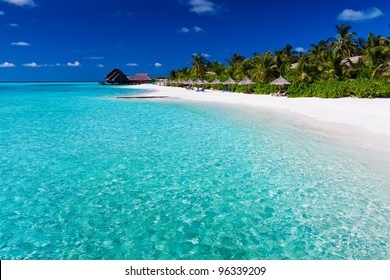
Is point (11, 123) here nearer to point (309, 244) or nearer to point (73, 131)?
point (73, 131)

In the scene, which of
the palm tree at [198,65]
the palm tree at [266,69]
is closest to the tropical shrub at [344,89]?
the palm tree at [266,69]

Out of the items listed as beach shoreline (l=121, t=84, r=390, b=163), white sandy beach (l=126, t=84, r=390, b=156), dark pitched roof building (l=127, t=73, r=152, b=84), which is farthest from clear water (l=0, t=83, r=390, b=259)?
dark pitched roof building (l=127, t=73, r=152, b=84)

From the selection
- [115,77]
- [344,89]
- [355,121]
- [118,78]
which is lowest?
[355,121]

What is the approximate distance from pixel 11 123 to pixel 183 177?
1479cm

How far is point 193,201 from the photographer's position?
598 centimetres

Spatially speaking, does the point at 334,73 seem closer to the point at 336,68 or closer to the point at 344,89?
the point at 336,68

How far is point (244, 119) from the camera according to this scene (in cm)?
1725

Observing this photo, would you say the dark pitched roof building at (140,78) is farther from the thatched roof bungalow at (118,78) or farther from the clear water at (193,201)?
the clear water at (193,201)

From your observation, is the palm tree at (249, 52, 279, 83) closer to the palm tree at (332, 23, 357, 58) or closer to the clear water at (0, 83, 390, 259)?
the palm tree at (332, 23, 357, 58)

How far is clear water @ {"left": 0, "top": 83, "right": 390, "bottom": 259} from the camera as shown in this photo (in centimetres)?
438

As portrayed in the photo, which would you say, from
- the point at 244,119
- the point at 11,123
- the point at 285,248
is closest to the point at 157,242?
the point at 285,248

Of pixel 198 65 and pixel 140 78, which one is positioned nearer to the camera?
pixel 198 65

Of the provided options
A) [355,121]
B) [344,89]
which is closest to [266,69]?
[344,89]

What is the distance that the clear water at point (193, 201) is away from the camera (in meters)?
4.38
